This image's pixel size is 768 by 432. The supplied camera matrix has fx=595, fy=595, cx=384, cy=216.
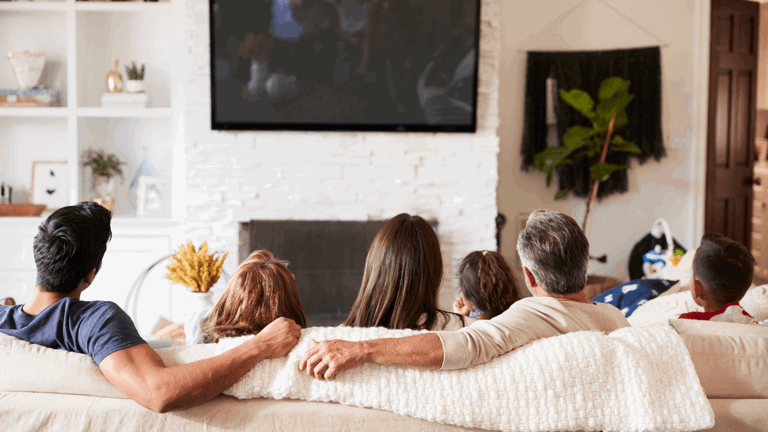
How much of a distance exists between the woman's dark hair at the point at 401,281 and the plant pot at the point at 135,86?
2.67 m

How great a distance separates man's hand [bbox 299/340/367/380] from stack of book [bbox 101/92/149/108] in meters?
2.95

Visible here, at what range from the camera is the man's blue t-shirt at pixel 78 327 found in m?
1.12

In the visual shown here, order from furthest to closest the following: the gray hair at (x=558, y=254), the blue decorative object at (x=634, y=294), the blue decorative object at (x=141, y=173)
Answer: the blue decorative object at (x=141, y=173) < the blue decorative object at (x=634, y=294) < the gray hair at (x=558, y=254)

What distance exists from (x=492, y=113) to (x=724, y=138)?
2038mm

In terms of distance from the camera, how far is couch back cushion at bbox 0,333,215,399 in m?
1.10

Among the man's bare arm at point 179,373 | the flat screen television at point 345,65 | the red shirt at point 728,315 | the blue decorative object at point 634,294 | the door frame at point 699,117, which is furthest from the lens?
the door frame at point 699,117

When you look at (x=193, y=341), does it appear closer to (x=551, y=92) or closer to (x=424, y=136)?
(x=424, y=136)

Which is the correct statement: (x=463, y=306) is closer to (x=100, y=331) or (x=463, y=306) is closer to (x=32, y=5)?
(x=100, y=331)

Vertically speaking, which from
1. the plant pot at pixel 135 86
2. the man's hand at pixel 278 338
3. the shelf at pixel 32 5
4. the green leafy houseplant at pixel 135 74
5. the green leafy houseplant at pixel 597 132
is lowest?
the man's hand at pixel 278 338

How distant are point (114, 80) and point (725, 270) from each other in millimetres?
3354

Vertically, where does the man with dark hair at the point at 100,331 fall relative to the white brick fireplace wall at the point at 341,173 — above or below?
below

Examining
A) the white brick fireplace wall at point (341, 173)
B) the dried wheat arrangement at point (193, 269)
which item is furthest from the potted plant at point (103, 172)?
the dried wheat arrangement at point (193, 269)

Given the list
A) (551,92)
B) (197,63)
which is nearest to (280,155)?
(197,63)

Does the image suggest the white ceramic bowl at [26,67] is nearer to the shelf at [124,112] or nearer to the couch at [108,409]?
the shelf at [124,112]
